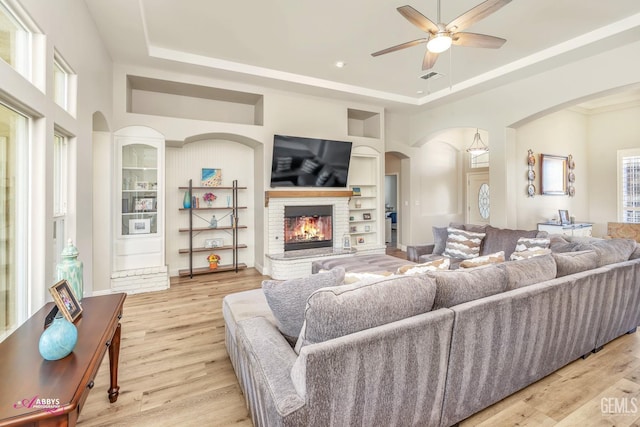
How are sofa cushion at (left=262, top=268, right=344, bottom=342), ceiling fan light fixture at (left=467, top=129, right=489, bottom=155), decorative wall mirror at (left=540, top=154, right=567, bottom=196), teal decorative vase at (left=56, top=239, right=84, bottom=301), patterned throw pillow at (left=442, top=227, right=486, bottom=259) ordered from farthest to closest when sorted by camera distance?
ceiling fan light fixture at (left=467, top=129, right=489, bottom=155)
decorative wall mirror at (left=540, top=154, right=567, bottom=196)
patterned throw pillow at (left=442, top=227, right=486, bottom=259)
teal decorative vase at (left=56, top=239, right=84, bottom=301)
sofa cushion at (left=262, top=268, right=344, bottom=342)

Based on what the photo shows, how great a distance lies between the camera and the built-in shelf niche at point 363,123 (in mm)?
6336

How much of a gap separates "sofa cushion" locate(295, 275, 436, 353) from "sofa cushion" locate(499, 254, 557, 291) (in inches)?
27.4

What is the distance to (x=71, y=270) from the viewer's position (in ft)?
5.99

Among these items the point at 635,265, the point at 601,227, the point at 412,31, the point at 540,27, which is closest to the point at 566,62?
the point at 540,27

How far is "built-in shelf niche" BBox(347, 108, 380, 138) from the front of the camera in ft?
20.8

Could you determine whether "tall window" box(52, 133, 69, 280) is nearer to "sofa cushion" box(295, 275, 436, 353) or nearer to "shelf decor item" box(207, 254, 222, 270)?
"sofa cushion" box(295, 275, 436, 353)

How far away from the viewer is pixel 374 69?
4754mm

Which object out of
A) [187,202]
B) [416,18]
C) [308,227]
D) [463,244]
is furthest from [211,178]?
[463,244]

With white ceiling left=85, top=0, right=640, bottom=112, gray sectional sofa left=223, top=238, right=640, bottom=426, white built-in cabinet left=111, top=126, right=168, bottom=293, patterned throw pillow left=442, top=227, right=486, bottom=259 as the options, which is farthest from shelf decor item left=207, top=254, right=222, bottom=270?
patterned throw pillow left=442, top=227, right=486, bottom=259

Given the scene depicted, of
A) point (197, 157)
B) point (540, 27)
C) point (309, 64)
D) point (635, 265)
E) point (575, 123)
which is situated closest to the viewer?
point (635, 265)

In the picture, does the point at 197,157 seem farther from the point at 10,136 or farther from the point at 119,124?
the point at 10,136

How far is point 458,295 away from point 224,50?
13.5 ft

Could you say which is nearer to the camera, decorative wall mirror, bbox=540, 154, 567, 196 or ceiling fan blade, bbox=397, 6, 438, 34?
ceiling fan blade, bbox=397, 6, 438, 34

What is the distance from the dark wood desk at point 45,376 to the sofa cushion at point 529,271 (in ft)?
7.24
